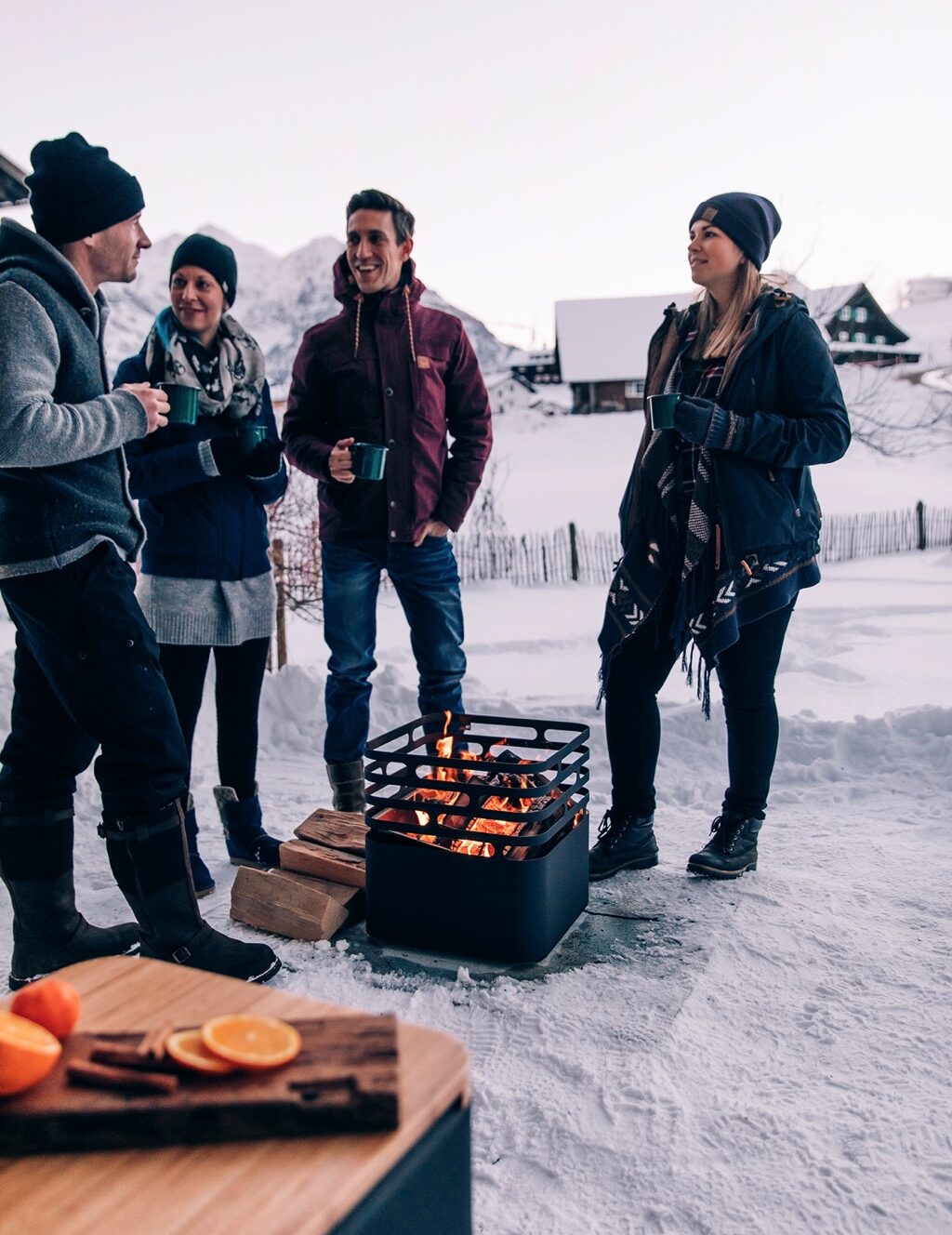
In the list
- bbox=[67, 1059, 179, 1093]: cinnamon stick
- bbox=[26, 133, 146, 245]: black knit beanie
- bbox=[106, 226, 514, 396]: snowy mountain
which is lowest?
bbox=[67, 1059, 179, 1093]: cinnamon stick

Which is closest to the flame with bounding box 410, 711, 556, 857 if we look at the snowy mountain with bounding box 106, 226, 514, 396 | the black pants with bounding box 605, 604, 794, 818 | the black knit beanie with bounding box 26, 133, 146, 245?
the black pants with bounding box 605, 604, 794, 818

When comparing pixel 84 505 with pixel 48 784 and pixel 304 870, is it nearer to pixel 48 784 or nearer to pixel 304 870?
pixel 48 784

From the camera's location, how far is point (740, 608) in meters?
3.35

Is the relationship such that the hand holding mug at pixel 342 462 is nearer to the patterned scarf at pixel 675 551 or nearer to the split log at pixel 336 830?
the patterned scarf at pixel 675 551

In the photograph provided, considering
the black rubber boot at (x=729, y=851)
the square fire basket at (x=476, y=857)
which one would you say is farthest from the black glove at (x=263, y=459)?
the black rubber boot at (x=729, y=851)

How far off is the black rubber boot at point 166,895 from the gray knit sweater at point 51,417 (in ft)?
2.44

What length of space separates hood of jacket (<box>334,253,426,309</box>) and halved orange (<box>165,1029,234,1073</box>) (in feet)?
9.95

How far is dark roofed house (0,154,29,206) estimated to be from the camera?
31.8ft

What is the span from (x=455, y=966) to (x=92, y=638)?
1396 mm

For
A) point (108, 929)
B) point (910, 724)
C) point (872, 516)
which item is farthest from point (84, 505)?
point (872, 516)

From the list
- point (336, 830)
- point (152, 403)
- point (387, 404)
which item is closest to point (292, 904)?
point (336, 830)

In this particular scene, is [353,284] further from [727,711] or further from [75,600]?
[727,711]

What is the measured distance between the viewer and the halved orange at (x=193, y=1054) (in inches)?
51.0

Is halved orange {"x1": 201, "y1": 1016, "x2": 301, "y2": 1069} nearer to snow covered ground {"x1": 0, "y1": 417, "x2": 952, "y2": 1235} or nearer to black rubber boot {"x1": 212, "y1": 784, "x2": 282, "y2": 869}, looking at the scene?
snow covered ground {"x1": 0, "y1": 417, "x2": 952, "y2": 1235}
